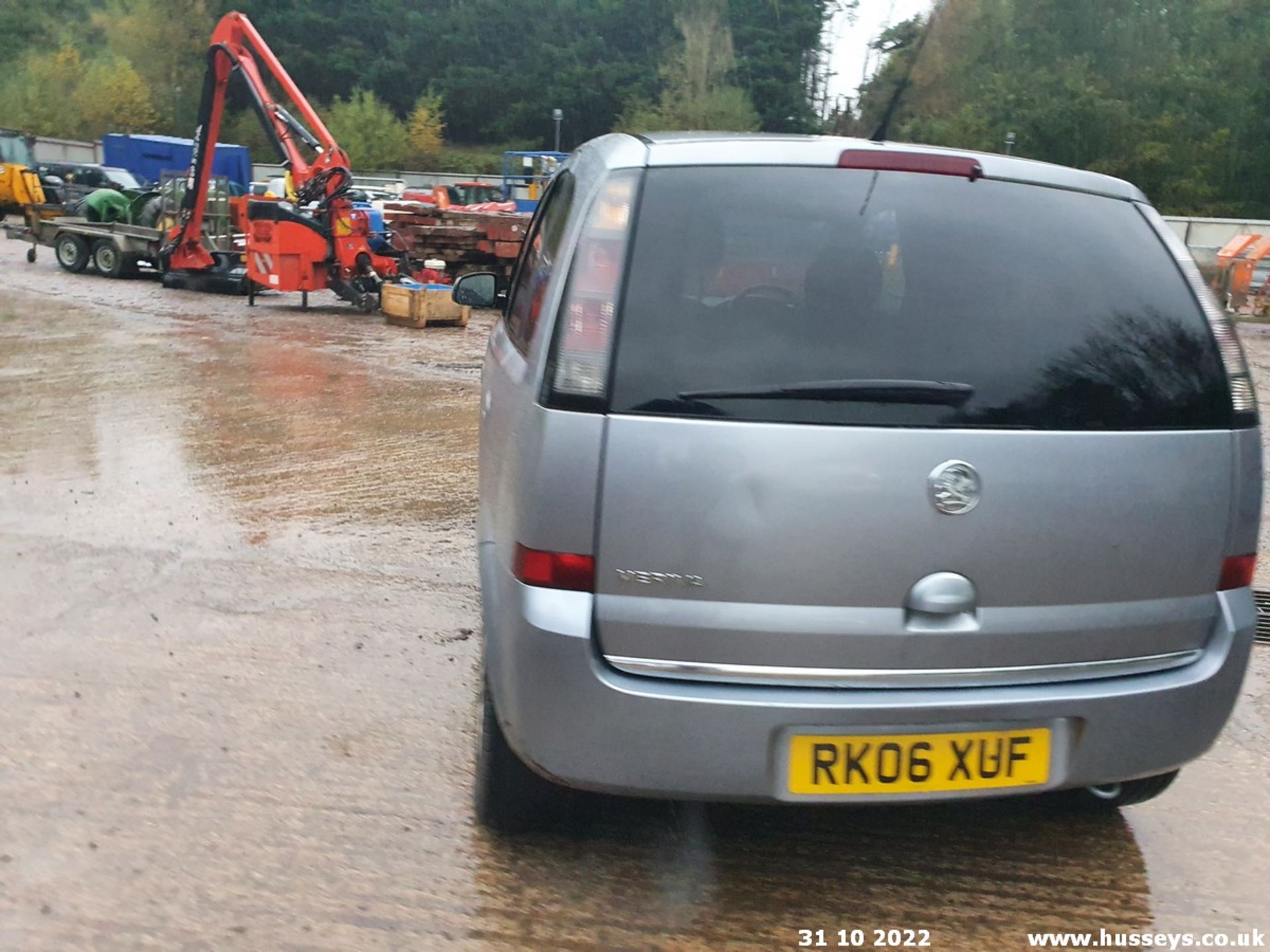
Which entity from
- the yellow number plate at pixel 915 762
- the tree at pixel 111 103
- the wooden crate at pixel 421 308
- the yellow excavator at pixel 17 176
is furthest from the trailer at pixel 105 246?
the tree at pixel 111 103

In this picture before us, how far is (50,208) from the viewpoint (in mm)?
30672

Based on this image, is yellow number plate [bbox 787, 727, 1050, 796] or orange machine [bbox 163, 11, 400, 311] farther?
orange machine [bbox 163, 11, 400, 311]

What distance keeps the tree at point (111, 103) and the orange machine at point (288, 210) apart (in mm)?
57042

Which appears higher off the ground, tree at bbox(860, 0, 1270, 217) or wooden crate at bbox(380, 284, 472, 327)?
tree at bbox(860, 0, 1270, 217)

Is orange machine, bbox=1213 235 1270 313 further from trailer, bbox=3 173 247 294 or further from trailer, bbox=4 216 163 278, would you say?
trailer, bbox=4 216 163 278

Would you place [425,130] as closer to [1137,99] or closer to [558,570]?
[1137,99]

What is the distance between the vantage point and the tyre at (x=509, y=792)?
3232 mm

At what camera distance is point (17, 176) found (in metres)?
36.8

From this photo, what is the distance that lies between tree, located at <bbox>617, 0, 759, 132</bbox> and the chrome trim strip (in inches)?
2447

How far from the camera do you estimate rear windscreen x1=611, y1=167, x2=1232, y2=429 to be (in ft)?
8.91

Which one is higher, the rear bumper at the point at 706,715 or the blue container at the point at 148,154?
the blue container at the point at 148,154

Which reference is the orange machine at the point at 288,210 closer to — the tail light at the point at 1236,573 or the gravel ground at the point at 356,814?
the gravel ground at the point at 356,814

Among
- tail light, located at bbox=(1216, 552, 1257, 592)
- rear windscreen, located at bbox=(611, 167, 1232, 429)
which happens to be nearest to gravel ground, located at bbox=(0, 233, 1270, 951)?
tail light, located at bbox=(1216, 552, 1257, 592)

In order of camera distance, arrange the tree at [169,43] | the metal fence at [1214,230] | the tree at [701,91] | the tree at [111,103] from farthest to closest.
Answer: the tree at [169,43], the tree at [111,103], the tree at [701,91], the metal fence at [1214,230]
